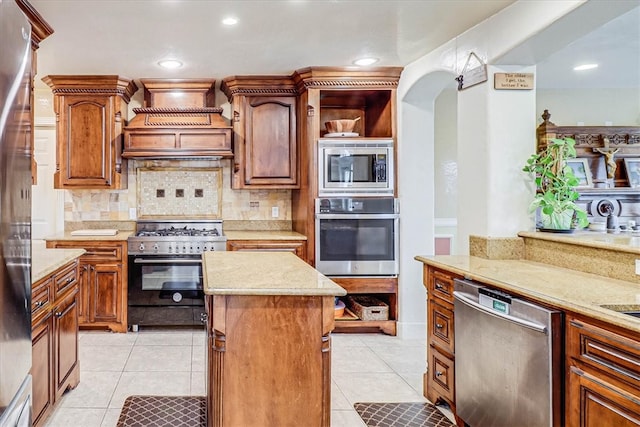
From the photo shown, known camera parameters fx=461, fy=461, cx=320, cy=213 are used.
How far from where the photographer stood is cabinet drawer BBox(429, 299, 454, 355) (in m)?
2.54

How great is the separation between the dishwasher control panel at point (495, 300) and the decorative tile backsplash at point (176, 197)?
295 centimetres

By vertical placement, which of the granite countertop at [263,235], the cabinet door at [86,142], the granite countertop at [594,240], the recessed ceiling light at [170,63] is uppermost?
the recessed ceiling light at [170,63]

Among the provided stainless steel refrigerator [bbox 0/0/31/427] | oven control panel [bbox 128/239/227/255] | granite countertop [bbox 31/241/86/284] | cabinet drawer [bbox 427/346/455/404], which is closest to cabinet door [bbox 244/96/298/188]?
oven control panel [bbox 128/239/227/255]

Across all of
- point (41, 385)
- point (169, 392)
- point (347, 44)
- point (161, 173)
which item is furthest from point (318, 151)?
point (41, 385)

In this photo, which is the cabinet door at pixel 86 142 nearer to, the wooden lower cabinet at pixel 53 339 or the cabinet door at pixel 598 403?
the wooden lower cabinet at pixel 53 339

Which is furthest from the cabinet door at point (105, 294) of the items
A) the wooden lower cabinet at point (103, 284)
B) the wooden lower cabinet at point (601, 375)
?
the wooden lower cabinet at point (601, 375)

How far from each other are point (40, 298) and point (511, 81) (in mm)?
2877

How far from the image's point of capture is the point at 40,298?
221 cm

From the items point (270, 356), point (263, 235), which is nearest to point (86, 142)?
point (263, 235)

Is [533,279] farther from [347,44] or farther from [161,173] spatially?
[161,173]

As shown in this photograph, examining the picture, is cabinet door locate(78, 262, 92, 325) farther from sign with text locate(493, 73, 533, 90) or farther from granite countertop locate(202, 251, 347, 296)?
sign with text locate(493, 73, 533, 90)

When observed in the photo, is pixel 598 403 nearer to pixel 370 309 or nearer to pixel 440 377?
pixel 440 377

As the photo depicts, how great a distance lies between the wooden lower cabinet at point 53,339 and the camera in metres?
2.17

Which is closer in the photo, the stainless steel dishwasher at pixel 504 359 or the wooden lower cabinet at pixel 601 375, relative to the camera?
the wooden lower cabinet at pixel 601 375
